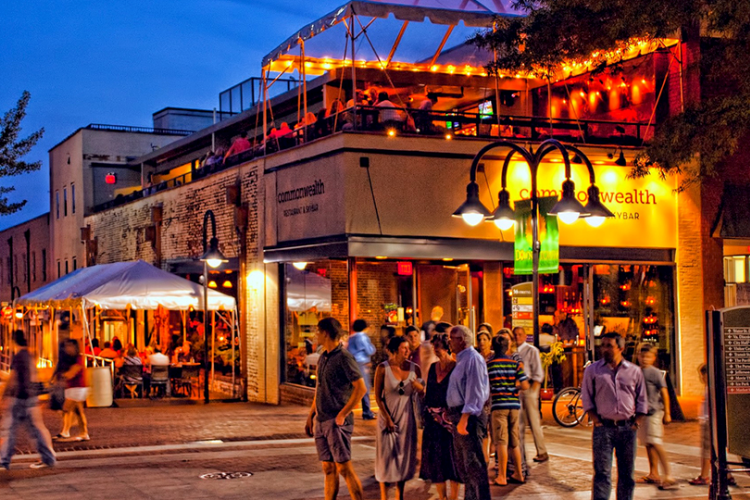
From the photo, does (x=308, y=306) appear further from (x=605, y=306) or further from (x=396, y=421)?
(x=396, y=421)

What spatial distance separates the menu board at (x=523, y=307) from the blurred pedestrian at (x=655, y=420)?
25.9 ft

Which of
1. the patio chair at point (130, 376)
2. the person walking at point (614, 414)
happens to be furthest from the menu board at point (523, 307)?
the person walking at point (614, 414)

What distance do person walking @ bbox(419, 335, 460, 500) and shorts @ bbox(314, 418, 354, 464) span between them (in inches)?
37.3

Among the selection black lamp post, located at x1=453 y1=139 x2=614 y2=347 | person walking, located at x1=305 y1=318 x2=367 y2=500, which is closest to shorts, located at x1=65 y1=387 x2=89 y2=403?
black lamp post, located at x1=453 y1=139 x2=614 y2=347

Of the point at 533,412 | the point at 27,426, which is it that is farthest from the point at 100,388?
the point at 533,412

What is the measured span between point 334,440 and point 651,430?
408 cm

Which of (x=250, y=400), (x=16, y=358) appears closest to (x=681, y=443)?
(x=16, y=358)

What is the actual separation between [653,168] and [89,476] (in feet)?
44.7

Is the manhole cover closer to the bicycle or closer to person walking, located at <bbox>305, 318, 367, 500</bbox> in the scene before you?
person walking, located at <bbox>305, 318, 367, 500</bbox>

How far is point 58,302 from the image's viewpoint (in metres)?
23.1

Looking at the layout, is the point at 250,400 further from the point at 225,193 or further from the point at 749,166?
the point at 749,166

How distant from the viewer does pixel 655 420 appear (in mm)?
11273

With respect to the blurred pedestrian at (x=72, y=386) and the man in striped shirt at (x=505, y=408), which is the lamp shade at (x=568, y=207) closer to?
the man in striped shirt at (x=505, y=408)

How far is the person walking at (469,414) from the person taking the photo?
30.1ft
